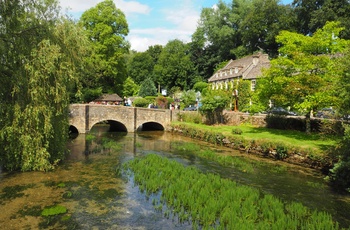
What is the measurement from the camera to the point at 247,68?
52.2m

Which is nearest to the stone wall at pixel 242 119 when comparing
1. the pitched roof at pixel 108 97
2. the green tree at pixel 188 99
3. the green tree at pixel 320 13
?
the green tree at pixel 188 99

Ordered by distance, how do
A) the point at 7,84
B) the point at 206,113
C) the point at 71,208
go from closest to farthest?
the point at 71,208, the point at 7,84, the point at 206,113

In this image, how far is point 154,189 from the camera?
14758 millimetres

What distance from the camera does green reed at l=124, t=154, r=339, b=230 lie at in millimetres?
10578

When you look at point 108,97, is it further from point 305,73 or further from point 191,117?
point 305,73

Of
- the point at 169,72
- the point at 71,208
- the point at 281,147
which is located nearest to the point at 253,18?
the point at 169,72

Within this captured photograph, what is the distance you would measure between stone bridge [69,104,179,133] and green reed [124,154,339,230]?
2071 cm

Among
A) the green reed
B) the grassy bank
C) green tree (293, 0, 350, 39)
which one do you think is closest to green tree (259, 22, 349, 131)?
the grassy bank

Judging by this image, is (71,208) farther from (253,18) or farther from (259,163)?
(253,18)

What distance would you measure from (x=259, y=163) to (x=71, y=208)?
14.4 meters

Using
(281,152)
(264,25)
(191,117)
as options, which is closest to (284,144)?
(281,152)

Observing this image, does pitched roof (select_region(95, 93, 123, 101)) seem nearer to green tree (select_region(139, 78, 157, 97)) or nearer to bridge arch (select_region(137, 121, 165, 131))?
bridge arch (select_region(137, 121, 165, 131))

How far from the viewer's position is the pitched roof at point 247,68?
1906 inches

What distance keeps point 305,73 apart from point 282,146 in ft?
23.0
